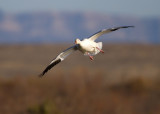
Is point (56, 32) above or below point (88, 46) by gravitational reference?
below

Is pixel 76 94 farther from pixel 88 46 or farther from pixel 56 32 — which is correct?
pixel 56 32

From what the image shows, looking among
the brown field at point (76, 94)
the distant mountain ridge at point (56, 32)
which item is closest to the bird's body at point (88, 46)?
the brown field at point (76, 94)

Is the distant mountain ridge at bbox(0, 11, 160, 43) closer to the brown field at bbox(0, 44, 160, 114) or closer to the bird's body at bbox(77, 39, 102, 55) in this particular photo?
the brown field at bbox(0, 44, 160, 114)

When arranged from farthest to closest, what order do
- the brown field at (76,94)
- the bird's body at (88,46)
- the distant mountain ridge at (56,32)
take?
the distant mountain ridge at (56,32) < the brown field at (76,94) < the bird's body at (88,46)

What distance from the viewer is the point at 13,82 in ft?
67.9

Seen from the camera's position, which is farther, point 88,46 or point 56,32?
point 56,32

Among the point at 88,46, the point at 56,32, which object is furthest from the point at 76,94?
the point at 56,32

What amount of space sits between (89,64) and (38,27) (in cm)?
14947

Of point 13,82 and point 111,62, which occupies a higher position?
point 13,82

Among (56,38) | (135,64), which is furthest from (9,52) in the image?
(56,38)

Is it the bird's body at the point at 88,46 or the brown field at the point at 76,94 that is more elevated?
the bird's body at the point at 88,46

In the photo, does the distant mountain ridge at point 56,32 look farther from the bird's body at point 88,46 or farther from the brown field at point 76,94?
the bird's body at point 88,46

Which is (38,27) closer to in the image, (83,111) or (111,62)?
(111,62)

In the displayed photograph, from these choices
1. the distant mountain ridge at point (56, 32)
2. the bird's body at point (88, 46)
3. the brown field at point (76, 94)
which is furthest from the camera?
the distant mountain ridge at point (56, 32)
